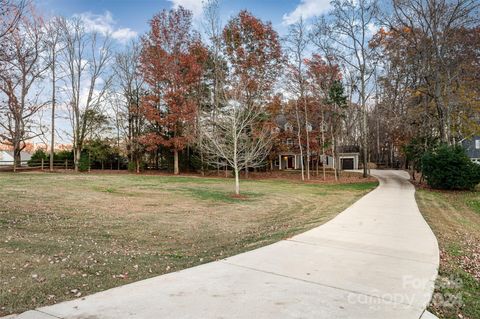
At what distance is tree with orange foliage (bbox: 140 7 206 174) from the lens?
1074 inches

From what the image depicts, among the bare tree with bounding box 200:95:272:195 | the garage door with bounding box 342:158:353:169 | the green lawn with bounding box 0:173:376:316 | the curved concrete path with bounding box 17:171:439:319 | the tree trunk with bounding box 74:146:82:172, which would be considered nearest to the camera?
the curved concrete path with bounding box 17:171:439:319

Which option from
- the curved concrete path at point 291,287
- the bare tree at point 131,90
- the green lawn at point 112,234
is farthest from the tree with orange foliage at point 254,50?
the curved concrete path at point 291,287

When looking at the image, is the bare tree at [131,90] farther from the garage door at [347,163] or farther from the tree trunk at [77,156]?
the garage door at [347,163]

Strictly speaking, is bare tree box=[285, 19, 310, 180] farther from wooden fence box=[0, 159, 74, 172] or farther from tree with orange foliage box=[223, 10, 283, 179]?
wooden fence box=[0, 159, 74, 172]

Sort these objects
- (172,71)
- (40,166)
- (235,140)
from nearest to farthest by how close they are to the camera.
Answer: (235,140) → (172,71) → (40,166)

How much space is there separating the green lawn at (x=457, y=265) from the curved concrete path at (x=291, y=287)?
160mm

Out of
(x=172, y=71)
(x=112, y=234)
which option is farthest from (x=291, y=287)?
(x=172, y=71)

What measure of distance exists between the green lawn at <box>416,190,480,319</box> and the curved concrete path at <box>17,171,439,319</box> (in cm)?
16

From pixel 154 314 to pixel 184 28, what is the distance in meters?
28.4

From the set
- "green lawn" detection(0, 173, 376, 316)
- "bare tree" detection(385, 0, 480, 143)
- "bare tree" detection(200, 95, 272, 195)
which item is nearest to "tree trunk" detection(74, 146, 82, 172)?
"bare tree" detection(200, 95, 272, 195)

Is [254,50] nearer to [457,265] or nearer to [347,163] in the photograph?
[347,163]

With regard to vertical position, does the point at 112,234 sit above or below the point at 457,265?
above

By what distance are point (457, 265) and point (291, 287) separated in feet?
10.2

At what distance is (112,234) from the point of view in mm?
6852
